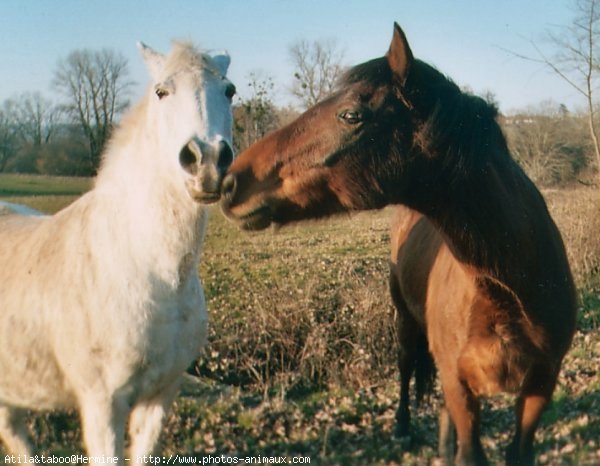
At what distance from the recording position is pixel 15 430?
4234mm

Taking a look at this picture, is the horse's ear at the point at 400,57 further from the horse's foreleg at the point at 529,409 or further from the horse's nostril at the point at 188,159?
the horse's foreleg at the point at 529,409

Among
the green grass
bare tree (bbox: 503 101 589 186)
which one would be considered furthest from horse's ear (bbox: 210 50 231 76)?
bare tree (bbox: 503 101 589 186)

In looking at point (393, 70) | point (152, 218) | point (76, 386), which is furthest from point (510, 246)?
point (76, 386)

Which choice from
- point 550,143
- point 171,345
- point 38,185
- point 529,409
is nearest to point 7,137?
point 38,185

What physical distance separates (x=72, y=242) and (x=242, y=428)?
8.54 feet

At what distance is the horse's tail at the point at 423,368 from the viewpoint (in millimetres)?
5008

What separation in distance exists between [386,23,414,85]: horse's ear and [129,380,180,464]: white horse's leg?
2.15 meters

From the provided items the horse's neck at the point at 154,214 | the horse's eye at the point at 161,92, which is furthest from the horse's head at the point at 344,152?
the horse's eye at the point at 161,92

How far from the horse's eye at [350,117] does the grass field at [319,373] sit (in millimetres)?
512

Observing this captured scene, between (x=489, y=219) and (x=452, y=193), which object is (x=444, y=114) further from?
(x=489, y=219)

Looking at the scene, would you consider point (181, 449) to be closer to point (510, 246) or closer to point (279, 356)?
point (279, 356)

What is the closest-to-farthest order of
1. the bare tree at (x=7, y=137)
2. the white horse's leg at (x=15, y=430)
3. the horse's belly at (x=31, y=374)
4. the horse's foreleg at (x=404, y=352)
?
the horse's belly at (x=31, y=374) < the white horse's leg at (x=15, y=430) < the horse's foreleg at (x=404, y=352) < the bare tree at (x=7, y=137)

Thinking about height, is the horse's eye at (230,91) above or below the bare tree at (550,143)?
below

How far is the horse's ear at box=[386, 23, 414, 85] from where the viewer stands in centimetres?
229
